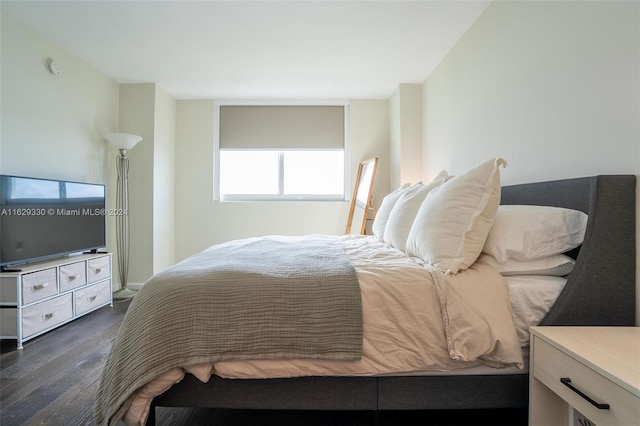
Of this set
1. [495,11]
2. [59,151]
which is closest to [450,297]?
[495,11]

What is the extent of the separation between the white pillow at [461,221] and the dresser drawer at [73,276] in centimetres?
257

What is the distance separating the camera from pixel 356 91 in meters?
3.57

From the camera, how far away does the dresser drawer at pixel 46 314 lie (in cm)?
202

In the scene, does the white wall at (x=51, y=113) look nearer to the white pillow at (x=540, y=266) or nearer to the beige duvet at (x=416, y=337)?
the beige duvet at (x=416, y=337)

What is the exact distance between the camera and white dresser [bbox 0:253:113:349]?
6.46 ft

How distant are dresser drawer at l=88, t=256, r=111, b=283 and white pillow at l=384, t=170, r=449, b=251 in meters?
2.48

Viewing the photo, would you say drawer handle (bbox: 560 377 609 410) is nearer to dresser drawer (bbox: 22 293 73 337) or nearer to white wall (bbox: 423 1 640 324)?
white wall (bbox: 423 1 640 324)

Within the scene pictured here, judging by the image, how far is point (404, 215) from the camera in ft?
5.82

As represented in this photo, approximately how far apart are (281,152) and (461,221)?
3.00m

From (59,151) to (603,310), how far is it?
372 cm

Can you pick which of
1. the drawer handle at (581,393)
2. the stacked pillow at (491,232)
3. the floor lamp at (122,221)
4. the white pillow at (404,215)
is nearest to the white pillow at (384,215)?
the white pillow at (404,215)

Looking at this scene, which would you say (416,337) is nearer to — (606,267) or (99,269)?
(606,267)

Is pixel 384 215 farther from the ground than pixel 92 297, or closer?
Answer: farther from the ground

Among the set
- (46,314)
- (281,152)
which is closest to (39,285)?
(46,314)
